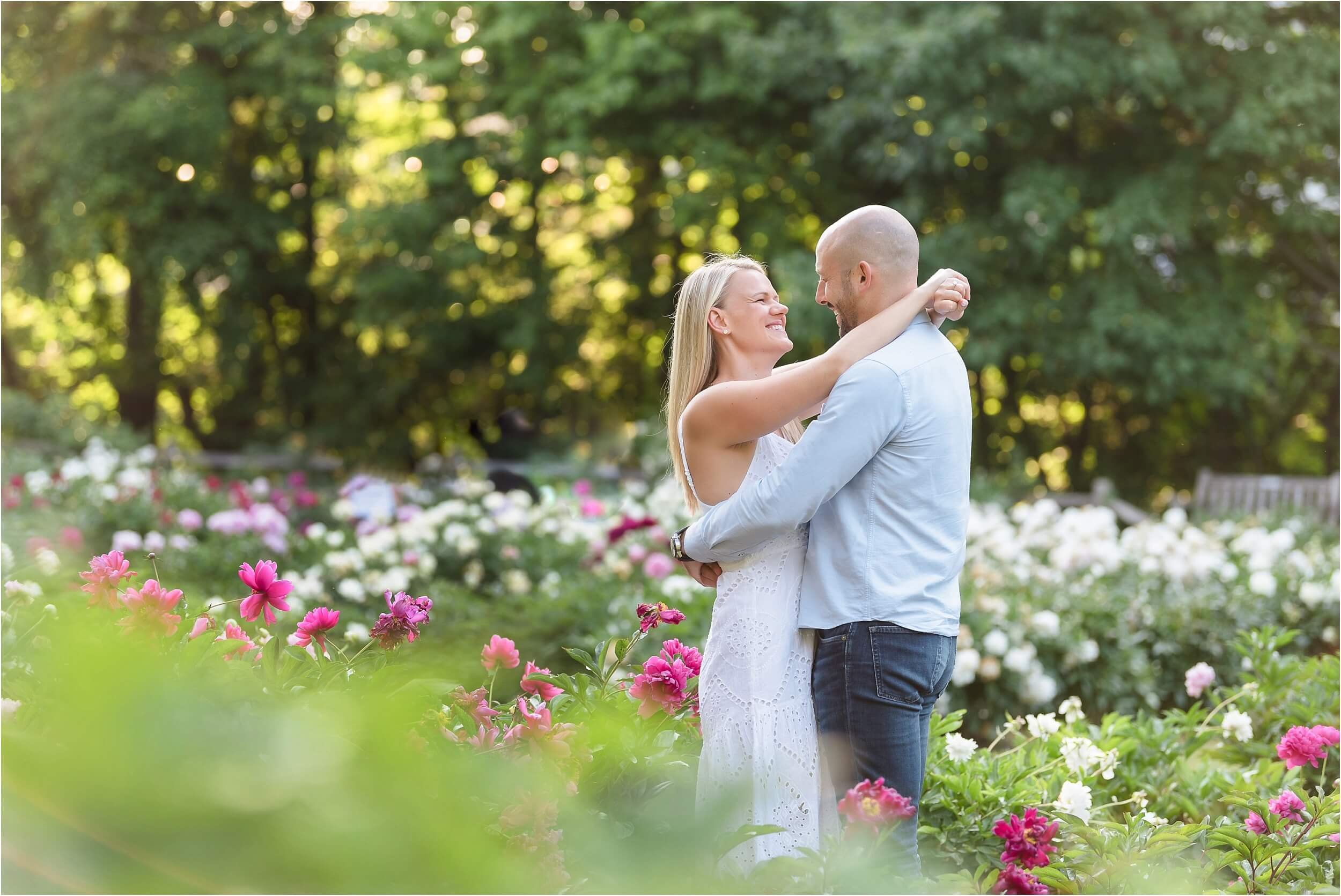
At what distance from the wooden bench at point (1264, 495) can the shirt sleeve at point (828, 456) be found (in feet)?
33.8

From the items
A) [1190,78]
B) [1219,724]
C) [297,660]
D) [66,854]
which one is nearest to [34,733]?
[66,854]

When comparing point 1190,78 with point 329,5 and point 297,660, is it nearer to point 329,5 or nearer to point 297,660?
point 329,5

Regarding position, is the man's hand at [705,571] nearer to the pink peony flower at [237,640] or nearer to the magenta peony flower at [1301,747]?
the pink peony flower at [237,640]

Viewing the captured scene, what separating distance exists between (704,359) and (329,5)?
1900cm

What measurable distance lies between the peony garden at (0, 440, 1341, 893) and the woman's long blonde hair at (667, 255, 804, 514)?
503 mm

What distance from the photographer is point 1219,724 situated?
4.51 metres

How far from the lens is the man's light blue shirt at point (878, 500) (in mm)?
2297

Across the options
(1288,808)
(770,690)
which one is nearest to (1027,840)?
(770,690)

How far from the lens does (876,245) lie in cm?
249

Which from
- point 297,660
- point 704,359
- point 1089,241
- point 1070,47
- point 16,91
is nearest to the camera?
point 297,660

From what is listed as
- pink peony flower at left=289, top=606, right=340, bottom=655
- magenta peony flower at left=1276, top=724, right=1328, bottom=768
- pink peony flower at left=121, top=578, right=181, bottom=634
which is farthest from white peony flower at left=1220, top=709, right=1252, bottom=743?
pink peony flower at left=121, top=578, right=181, bottom=634

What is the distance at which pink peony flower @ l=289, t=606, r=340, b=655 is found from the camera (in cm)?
235

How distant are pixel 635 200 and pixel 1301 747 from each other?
16973 mm

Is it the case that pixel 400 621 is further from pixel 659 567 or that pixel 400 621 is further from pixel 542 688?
pixel 659 567
